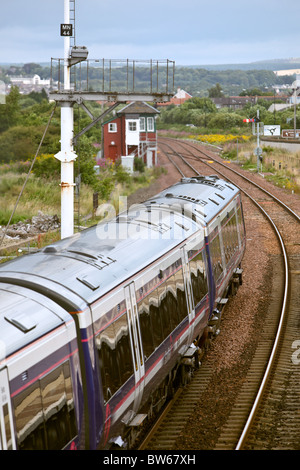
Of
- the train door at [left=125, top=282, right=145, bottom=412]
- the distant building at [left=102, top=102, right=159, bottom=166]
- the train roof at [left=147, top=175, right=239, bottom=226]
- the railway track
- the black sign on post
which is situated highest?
the black sign on post

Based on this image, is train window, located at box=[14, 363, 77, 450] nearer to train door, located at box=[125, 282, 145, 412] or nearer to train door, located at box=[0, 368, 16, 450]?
train door, located at box=[0, 368, 16, 450]

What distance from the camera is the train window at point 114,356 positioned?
698 cm

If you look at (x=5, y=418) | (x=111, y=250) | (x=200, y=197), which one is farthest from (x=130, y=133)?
(x=5, y=418)

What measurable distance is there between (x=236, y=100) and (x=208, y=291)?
14955 centimetres

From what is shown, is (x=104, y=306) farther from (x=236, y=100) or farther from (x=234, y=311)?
(x=236, y=100)

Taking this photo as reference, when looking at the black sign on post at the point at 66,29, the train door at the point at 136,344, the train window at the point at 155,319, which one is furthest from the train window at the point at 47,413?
the black sign on post at the point at 66,29

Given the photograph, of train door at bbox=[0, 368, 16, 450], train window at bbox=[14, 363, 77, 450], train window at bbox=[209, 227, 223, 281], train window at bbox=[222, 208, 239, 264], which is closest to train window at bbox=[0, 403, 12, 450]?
train door at bbox=[0, 368, 16, 450]

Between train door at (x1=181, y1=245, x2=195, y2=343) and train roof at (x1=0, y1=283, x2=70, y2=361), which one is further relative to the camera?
train door at (x1=181, y1=245, x2=195, y2=343)

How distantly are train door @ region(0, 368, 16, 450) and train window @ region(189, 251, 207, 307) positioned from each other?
5.97m

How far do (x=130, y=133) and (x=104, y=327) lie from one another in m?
45.7

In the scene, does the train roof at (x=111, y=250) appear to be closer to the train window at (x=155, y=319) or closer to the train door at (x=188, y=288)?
the train door at (x=188, y=288)

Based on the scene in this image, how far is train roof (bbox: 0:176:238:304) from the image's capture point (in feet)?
23.4

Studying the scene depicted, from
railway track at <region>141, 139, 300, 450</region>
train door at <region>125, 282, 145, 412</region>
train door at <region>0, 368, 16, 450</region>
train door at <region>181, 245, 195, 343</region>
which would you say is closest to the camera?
train door at <region>0, 368, 16, 450</region>
